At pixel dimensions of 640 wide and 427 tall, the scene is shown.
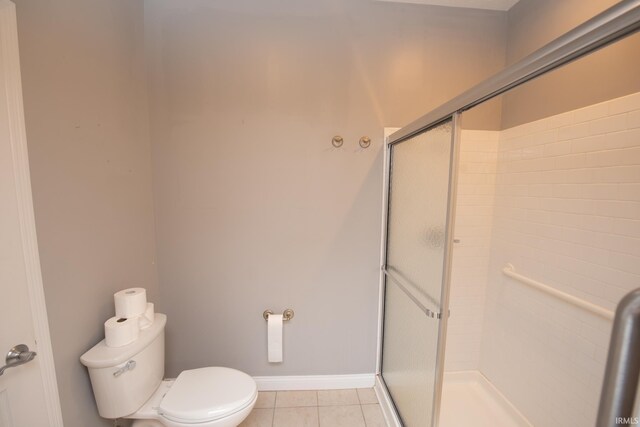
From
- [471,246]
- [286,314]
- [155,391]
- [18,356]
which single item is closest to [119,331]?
[18,356]

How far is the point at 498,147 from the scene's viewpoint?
1730 mm

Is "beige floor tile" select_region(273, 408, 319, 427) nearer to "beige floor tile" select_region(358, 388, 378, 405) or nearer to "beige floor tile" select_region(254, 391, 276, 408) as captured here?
"beige floor tile" select_region(254, 391, 276, 408)

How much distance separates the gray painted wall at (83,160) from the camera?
37.2 inches

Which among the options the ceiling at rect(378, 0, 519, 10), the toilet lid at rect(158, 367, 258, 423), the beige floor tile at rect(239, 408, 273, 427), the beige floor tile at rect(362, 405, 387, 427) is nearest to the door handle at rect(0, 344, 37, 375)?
the toilet lid at rect(158, 367, 258, 423)

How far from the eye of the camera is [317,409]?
163 cm

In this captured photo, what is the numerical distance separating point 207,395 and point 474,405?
5.72ft

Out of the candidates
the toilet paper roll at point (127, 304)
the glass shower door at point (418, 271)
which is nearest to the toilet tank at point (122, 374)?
the toilet paper roll at point (127, 304)

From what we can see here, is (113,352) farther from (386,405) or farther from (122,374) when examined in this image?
(386,405)

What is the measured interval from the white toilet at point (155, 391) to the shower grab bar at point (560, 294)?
1660 mm

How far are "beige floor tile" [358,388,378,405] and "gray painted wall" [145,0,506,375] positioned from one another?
400mm

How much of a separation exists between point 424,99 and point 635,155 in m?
1.02

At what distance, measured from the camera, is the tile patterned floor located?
1.53 meters

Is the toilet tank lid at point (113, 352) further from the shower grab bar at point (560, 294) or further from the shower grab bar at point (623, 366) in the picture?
the shower grab bar at point (560, 294)

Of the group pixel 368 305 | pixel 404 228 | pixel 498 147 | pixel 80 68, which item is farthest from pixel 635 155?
pixel 80 68
